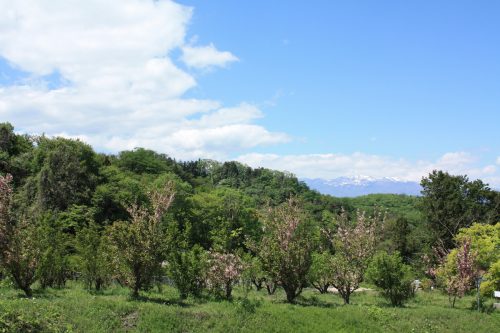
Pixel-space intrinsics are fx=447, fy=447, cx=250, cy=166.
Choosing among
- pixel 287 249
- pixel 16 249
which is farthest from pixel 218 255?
pixel 16 249

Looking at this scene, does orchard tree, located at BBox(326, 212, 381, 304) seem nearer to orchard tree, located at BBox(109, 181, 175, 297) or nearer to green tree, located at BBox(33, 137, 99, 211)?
orchard tree, located at BBox(109, 181, 175, 297)

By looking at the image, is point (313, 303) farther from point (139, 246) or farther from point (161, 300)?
point (139, 246)

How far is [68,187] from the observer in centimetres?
4681

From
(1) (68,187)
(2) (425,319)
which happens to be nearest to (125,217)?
(1) (68,187)

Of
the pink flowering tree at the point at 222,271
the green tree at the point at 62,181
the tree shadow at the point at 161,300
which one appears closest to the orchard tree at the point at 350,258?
the pink flowering tree at the point at 222,271

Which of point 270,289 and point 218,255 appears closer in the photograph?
point 218,255

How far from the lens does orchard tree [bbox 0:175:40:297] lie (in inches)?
626

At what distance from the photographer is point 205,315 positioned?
16094 millimetres

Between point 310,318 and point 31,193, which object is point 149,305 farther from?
point 31,193

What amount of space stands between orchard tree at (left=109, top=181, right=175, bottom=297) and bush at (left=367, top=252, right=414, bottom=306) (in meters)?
11.0

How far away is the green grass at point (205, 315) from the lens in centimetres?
1423

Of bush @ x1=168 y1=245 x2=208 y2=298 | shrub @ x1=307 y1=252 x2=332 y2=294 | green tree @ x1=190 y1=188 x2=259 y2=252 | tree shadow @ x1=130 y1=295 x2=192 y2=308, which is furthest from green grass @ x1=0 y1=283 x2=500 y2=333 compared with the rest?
green tree @ x1=190 y1=188 x2=259 y2=252

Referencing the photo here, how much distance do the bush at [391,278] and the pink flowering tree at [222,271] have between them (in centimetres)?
764

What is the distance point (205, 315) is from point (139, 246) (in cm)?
358
